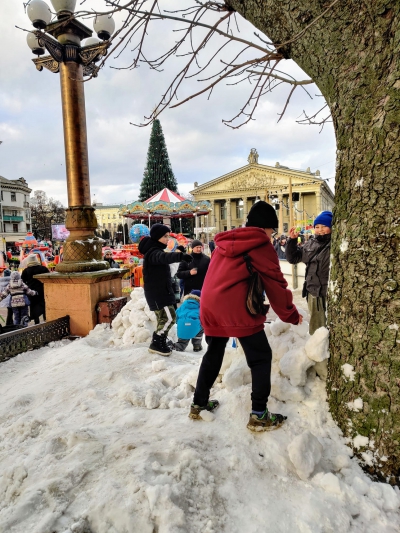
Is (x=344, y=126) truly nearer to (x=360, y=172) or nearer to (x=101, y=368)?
(x=360, y=172)

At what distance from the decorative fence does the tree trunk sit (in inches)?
157

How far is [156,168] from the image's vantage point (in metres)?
39.4

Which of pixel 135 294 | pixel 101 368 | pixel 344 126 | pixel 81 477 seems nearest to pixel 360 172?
pixel 344 126

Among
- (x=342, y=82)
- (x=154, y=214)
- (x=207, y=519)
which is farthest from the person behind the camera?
(x=154, y=214)

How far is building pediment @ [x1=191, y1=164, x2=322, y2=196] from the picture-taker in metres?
59.4

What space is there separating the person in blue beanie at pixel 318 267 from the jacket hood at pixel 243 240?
1.79m

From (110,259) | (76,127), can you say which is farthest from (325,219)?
(110,259)

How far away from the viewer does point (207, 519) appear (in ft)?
4.87

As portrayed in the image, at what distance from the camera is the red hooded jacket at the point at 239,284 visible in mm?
2121

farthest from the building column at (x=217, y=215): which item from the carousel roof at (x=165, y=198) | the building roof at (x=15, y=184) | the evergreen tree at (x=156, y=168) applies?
the carousel roof at (x=165, y=198)

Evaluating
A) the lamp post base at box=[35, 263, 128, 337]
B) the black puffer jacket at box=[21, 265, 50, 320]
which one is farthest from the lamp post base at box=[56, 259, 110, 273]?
the black puffer jacket at box=[21, 265, 50, 320]

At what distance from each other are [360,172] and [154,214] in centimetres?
2165

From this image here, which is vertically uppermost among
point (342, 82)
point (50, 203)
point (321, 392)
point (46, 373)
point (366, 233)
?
point (50, 203)

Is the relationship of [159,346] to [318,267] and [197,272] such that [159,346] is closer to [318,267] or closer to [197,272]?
[197,272]
